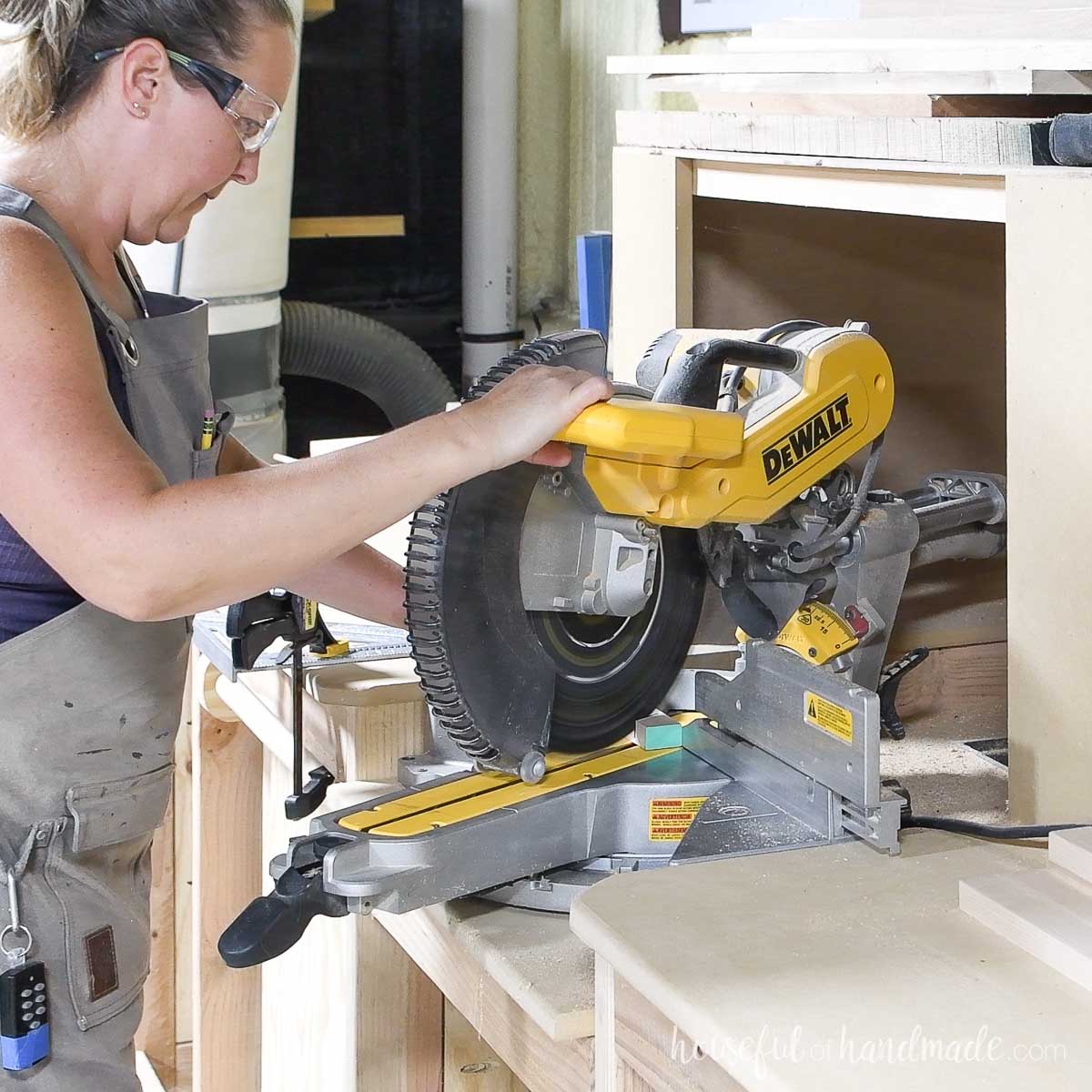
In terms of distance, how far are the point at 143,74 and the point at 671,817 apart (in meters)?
0.68

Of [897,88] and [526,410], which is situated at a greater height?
[897,88]

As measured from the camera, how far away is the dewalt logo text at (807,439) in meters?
1.10

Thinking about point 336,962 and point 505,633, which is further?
point 336,962

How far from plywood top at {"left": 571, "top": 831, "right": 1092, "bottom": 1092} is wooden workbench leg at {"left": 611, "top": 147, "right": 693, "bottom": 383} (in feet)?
2.48

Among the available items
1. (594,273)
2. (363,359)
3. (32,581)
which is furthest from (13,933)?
(363,359)

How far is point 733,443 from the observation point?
105 cm

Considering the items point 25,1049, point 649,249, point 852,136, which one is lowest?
point 25,1049

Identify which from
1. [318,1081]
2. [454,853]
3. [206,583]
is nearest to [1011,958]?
[454,853]

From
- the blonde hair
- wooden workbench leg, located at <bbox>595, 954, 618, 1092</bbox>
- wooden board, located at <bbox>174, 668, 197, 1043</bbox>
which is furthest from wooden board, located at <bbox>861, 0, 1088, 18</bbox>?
wooden board, located at <bbox>174, 668, 197, 1043</bbox>

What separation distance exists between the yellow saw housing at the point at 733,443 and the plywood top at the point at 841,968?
0.26 metres

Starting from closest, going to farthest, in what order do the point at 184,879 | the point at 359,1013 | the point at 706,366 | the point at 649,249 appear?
1. the point at 706,366
2. the point at 359,1013
3. the point at 649,249
4. the point at 184,879

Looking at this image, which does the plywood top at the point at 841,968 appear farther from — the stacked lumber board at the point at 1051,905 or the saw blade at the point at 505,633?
the saw blade at the point at 505,633

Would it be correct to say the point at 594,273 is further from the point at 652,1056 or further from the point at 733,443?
the point at 652,1056

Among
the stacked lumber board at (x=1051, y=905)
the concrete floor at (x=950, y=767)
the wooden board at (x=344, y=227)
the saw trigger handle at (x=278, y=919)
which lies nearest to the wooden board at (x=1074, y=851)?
the stacked lumber board at (x=1051, y=905)
